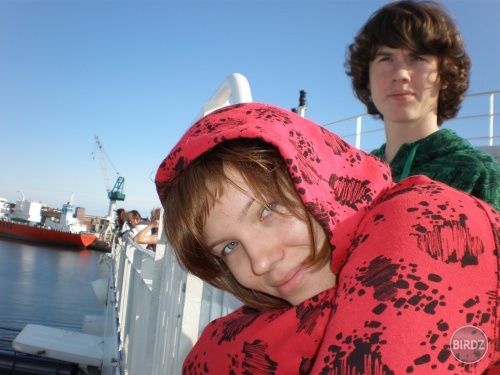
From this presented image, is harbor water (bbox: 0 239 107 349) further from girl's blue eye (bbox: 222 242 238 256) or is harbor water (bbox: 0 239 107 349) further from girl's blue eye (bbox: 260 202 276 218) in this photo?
Result: girl's blue eye (bbox: 260 202 276 218)

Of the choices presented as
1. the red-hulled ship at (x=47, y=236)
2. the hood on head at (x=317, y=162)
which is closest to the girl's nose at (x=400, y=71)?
the hood on head at (x=317, y=162)

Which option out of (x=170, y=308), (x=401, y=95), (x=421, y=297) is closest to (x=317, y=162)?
(x=421, y=297)

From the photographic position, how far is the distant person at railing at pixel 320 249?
1.78ft

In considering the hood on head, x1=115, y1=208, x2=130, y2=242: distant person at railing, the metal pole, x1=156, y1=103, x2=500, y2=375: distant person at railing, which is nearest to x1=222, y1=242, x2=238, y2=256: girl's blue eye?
x1=156, y1=103, x2=500, y2=375: distant person at railing

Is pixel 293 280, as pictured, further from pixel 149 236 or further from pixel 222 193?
pixel 149 236

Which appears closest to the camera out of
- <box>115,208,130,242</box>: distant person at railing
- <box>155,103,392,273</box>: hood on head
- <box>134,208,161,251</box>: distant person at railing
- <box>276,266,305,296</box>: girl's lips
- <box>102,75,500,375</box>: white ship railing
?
<box>155,103,392,273</box>: hood on head

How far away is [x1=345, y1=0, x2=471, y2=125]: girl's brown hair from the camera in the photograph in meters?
1.17

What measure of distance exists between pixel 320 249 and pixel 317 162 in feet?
0.61

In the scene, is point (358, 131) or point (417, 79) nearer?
point (417, 79)

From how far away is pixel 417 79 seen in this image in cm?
121

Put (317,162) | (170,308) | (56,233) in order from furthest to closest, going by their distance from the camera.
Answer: (56,233), (170,308), (317,162)

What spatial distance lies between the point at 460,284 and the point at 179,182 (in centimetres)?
69

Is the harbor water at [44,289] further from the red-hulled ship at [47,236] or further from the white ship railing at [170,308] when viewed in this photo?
the white ship railing at [170,308]

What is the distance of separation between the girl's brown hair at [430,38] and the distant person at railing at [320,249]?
19.5 inches
